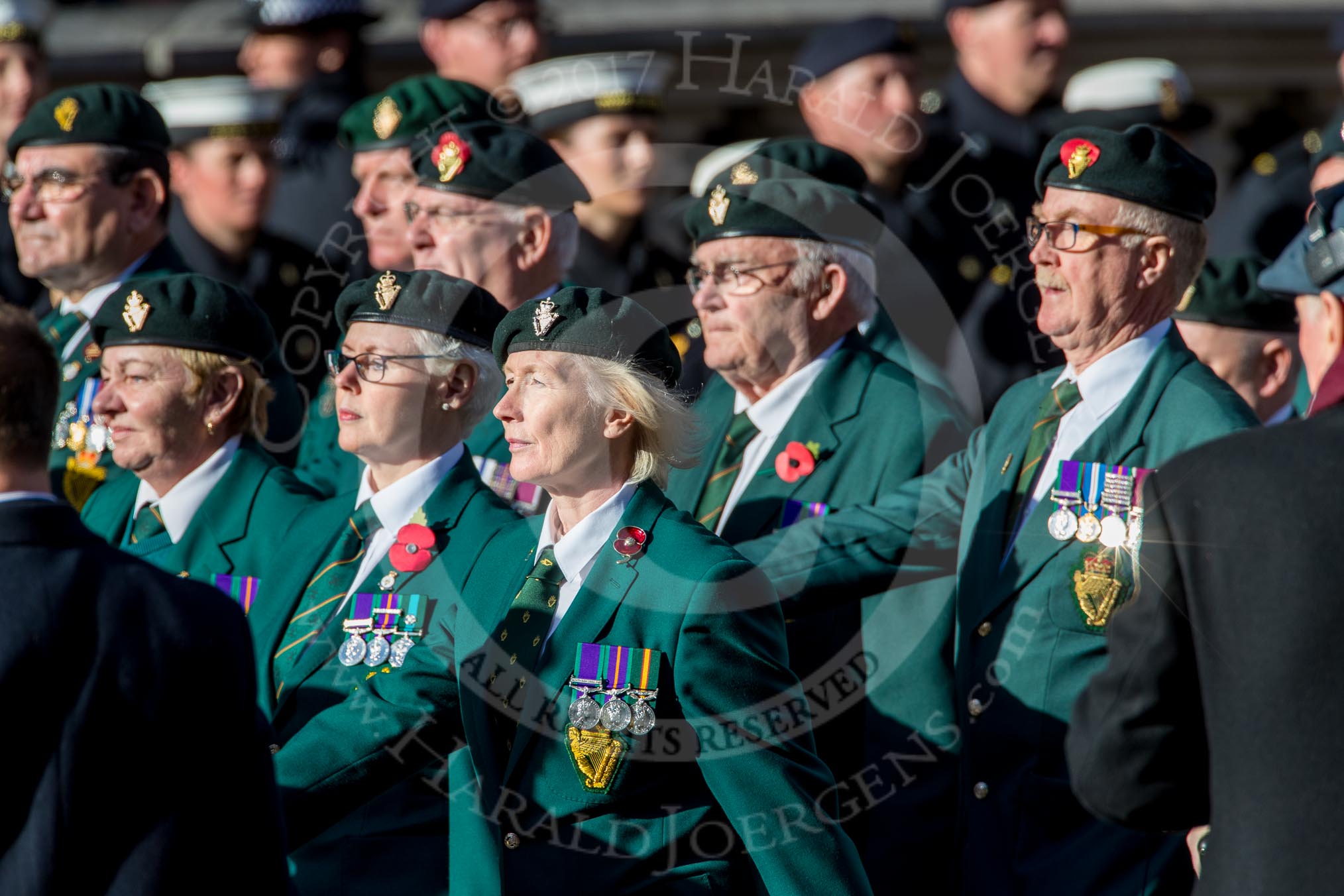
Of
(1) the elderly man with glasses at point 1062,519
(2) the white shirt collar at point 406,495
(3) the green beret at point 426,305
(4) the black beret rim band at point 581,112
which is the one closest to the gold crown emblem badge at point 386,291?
(3) the green beret at point 426,305

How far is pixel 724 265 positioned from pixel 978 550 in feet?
4.18

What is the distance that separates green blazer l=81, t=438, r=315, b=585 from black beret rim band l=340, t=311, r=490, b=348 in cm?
59

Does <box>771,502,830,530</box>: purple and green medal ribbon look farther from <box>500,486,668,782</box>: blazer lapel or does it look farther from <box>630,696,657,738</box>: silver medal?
<box>630,696,657,738</box>: silver medal

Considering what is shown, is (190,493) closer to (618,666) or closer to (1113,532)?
(618,666)

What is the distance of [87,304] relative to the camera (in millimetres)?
6469

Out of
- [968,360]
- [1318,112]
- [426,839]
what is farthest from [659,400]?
[1318,112]

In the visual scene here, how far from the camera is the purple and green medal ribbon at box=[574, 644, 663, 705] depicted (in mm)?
3949

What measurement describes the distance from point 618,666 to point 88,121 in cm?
354

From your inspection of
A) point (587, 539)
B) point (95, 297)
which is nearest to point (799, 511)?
point (587, 539)

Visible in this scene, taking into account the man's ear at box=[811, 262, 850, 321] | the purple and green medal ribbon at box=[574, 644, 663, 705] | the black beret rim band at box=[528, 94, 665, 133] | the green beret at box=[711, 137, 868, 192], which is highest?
→ the black beret rim band at box=[528, 94, 665, 133]

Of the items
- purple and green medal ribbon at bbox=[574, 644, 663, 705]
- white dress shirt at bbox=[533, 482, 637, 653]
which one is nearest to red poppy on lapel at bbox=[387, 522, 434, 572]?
white dress shirt at bbox=[533, 482, 637, 653]

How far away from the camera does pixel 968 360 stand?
7.23 meters

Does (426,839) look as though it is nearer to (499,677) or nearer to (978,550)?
(499,677)

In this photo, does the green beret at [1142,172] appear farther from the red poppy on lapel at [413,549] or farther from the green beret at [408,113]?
the green beret at [408,113]
